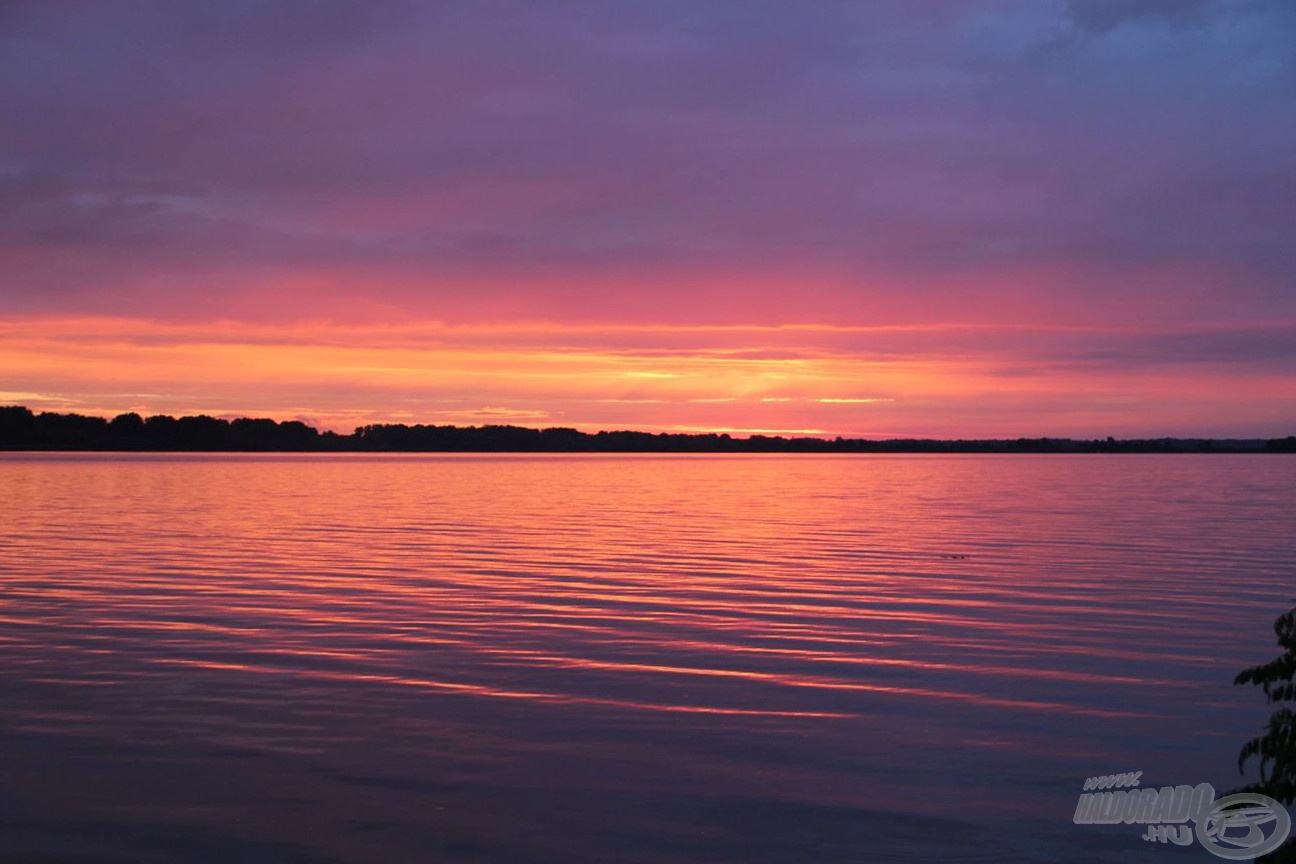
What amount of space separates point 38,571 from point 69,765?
14.9 metres

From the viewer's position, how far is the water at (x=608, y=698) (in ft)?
28.3

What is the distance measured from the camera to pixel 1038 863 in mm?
8102

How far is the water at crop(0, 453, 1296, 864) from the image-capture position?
8641 millimetres

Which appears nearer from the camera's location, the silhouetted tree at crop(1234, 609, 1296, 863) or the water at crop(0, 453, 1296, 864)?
the silhouetted tree at crop(1234, 609, 1296, 863)

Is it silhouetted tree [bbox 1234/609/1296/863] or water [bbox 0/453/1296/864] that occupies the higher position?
silhouetted tree [bbox 1234/609/1296/863]

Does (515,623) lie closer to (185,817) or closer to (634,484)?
(185,817)

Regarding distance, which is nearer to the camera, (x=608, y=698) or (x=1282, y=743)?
(x=1282, y=743)

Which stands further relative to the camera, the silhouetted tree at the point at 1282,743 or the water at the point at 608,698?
the water at the point at 608,698

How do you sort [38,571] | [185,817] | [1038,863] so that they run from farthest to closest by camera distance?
1. [38,571]
2. [185,817]
3. [1038,863]

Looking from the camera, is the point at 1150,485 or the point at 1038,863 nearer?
the point at 1038,863

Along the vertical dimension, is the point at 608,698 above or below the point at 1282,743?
below

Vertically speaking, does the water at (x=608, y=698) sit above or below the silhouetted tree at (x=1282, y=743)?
below

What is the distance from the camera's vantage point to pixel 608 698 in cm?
1252

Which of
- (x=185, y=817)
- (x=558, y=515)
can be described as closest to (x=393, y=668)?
(x=185, y=817)
